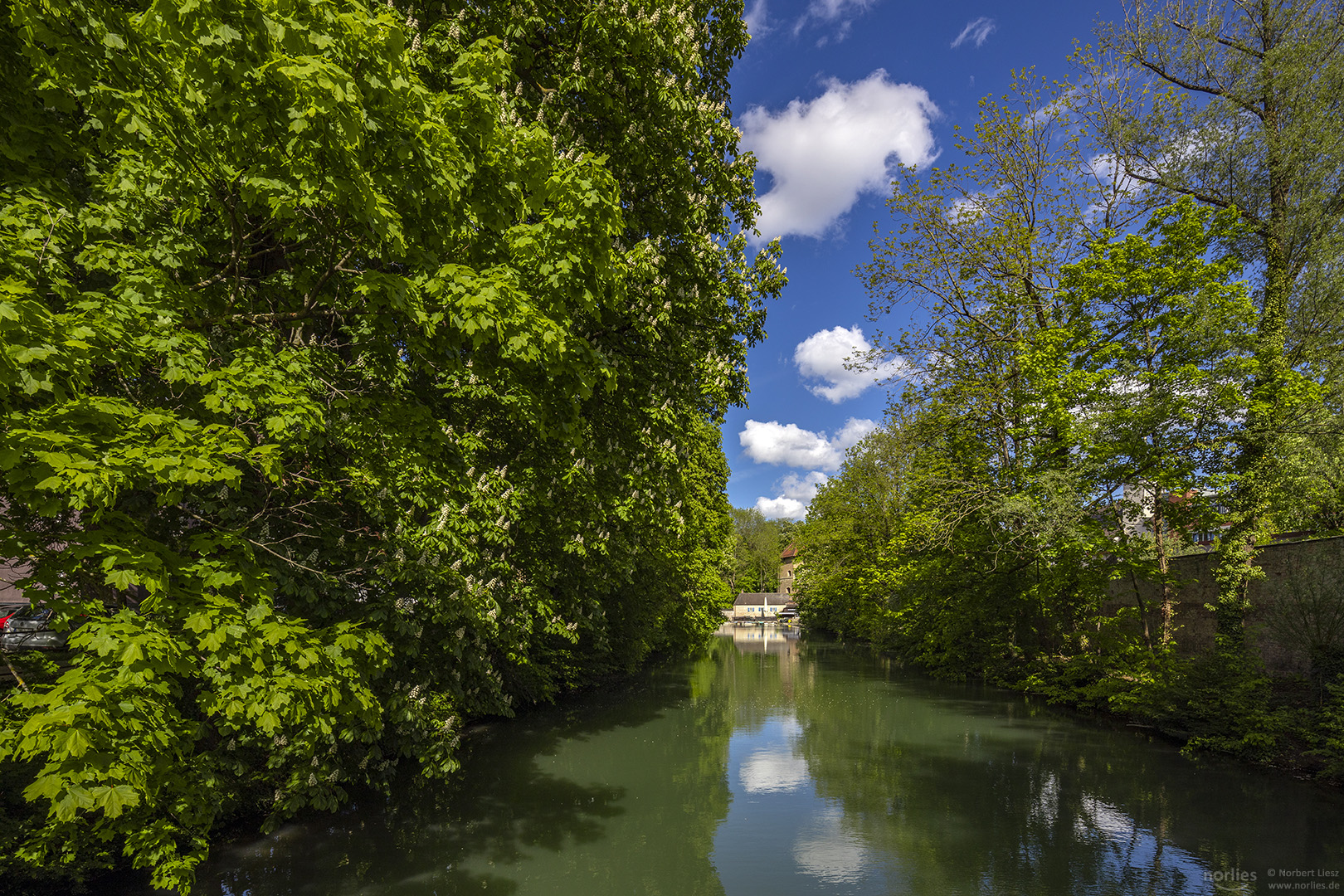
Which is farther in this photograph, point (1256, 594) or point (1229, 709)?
point (1256, 594)

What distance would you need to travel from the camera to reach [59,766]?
10.6 feet

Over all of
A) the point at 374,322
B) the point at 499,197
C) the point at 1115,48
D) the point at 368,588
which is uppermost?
the point at 1115,48

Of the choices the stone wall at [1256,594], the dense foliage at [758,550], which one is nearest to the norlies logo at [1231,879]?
the stone wall at [1256,594]

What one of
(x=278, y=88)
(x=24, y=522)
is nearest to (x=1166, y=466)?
(x=278, y=88)

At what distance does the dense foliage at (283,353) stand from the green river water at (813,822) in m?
1.17

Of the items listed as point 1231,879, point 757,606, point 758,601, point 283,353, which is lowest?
point 757,606

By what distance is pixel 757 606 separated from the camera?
335 feet

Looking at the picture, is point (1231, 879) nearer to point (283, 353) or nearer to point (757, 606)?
point (283, 353)

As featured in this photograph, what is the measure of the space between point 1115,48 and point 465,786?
2453 cm

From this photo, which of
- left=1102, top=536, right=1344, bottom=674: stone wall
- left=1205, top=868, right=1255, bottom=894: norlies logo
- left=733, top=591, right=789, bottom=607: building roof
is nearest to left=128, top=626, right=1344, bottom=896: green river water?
left=1205, top=868, right=1255, bottom=894: norlies logo

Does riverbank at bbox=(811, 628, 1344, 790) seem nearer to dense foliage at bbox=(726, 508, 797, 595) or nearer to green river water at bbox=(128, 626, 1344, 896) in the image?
green river water at bbox=(128, 626, 1344, 896)

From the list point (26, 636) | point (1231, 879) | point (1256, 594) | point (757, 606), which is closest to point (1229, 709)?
point (1256, 594)

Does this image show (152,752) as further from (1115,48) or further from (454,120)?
(1115,48)

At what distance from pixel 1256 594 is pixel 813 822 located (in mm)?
12407
